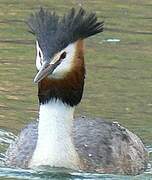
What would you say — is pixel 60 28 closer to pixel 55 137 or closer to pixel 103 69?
pixel 55 137

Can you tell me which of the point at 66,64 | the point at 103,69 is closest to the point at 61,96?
the point at 66,64

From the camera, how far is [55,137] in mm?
11258

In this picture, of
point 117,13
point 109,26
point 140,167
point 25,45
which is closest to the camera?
point 140,167

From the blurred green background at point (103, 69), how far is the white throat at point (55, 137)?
2048mm

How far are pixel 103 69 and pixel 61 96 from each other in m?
4.53

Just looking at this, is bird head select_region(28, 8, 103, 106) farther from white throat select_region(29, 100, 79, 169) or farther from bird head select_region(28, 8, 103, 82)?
white throat select_region(29, 100, 79, 169)

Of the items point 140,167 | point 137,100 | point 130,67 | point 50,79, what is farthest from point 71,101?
point 130,67

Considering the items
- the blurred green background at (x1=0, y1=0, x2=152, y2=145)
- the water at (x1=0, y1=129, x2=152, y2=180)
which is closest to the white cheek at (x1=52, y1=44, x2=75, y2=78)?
the water at (x1=0, y1=129, x2=152, y2=180)

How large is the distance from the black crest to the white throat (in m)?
0.55

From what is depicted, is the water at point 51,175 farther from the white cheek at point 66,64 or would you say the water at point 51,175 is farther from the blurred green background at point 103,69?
the blurred green background at point 103,69

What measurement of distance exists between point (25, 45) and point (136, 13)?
3572 mm

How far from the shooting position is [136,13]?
790 inches

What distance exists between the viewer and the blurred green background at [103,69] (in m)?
13.9

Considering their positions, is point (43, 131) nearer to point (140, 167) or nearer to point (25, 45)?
point (140, 167)
